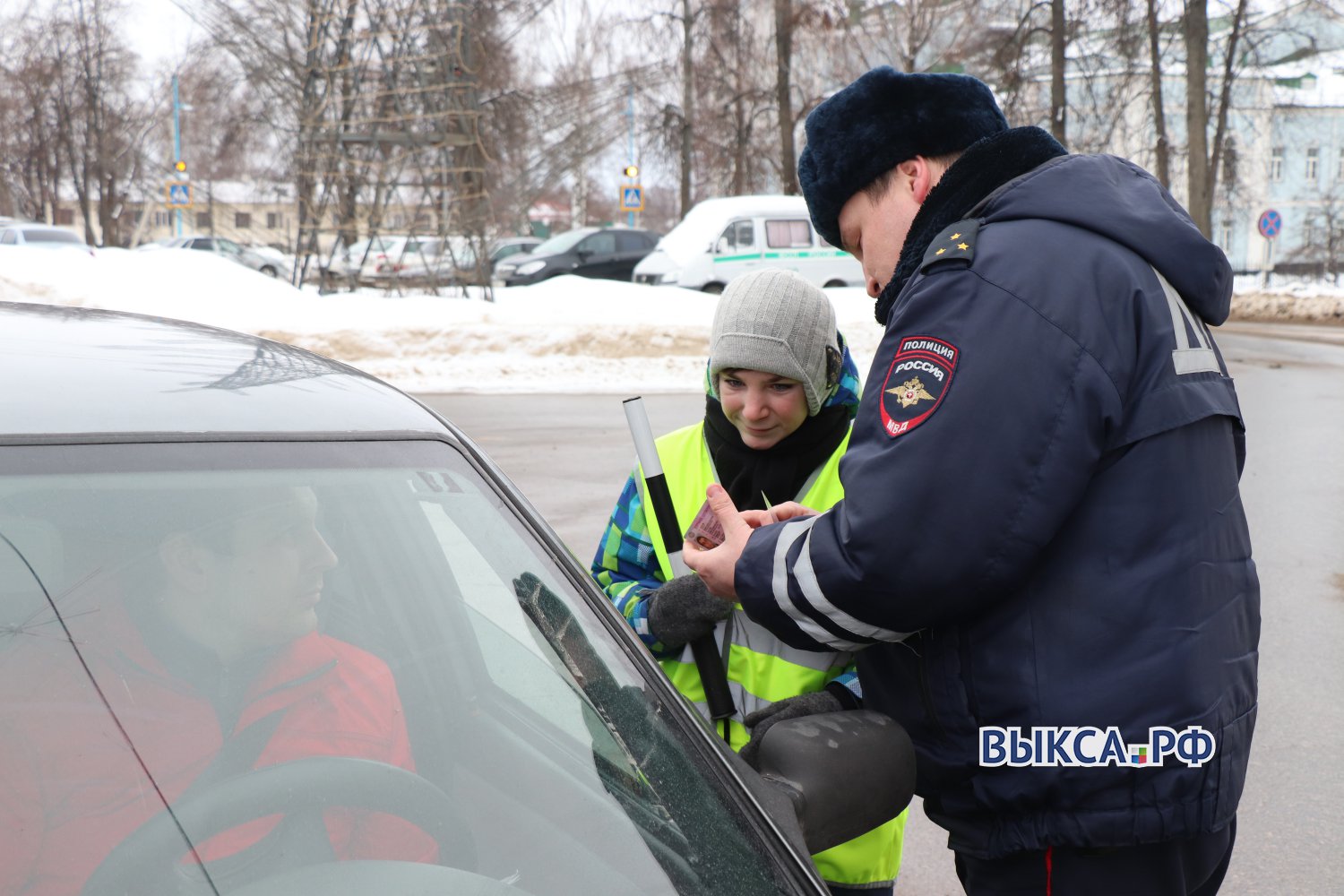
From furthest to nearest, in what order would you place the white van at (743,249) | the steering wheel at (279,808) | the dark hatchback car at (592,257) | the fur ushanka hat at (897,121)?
the dark hatchback car at (592,257)
the white van at (743,249)
the fur ushanka hat at (897,121)
the steering wheel at (279,808)

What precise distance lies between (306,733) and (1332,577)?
637cm

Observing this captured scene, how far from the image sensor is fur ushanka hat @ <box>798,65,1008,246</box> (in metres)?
1.94

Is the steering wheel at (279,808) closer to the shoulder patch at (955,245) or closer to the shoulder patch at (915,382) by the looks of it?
the shoulder patch at (915,382)

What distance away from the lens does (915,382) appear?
5.39 feet

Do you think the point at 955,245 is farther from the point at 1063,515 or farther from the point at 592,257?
the point at 592,257

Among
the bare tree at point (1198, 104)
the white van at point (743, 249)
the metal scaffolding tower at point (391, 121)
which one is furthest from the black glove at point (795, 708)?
the bare tree at point (1198, 104)

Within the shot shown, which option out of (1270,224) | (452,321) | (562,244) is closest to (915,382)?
(452,321)

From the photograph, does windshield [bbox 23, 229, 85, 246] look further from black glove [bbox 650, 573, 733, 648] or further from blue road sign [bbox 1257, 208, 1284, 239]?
black glove [bbox 650, 573, 733, 648]

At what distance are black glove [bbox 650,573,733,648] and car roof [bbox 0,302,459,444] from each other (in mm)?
521

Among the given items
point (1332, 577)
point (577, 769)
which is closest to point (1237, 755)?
point (577, 769)

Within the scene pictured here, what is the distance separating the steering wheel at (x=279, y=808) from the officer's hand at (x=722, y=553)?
0.61m

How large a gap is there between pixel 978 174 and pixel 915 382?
1.23 ft

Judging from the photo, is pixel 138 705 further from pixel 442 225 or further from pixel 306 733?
pixel 442 225

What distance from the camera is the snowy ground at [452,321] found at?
15508 mm
